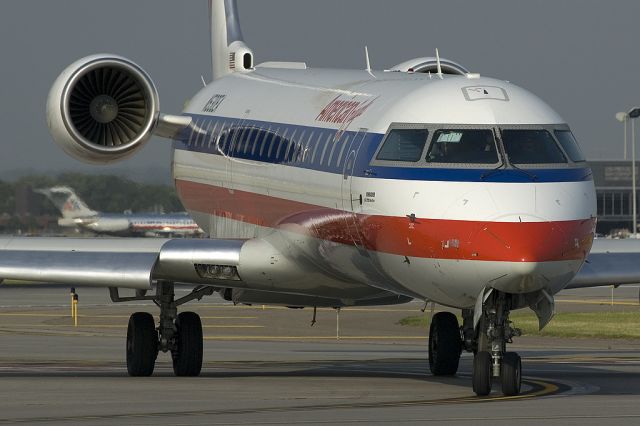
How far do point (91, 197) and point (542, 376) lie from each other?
210 ft

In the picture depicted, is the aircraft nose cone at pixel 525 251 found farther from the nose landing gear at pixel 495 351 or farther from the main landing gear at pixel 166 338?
the main landing gear at pixel 166 338

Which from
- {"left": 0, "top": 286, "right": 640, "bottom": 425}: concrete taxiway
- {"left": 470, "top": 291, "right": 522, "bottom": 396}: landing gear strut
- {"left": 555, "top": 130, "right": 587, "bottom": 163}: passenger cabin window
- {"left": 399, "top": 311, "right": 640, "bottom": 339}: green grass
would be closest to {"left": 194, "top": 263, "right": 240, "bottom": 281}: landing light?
{"left": 0, "top": 286, "right": 640, "bottom": 425}: concrete taxiway

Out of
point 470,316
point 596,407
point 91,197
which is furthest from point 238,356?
point 91,197

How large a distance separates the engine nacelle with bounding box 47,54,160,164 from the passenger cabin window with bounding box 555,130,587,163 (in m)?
7.61

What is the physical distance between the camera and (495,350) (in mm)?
16328

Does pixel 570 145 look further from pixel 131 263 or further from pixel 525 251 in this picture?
pixel 131 263

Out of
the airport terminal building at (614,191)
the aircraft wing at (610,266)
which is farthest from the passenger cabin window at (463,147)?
the airport terminal building at (614,191)

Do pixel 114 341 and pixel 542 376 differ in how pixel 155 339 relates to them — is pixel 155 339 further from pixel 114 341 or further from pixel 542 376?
pixel 114 341

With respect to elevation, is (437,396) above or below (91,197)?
below

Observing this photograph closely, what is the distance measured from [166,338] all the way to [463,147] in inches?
270

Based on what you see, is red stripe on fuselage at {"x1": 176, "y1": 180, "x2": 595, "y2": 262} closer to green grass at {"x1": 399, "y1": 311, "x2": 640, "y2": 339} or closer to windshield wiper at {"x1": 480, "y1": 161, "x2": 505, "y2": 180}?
windshield wiper at {"x1": 480, "y1": 161, "x2": 505, "y2": 180}

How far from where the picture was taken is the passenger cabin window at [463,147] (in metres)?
16.3

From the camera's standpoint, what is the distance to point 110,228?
119m

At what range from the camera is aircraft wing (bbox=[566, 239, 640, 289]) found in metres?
19.8
